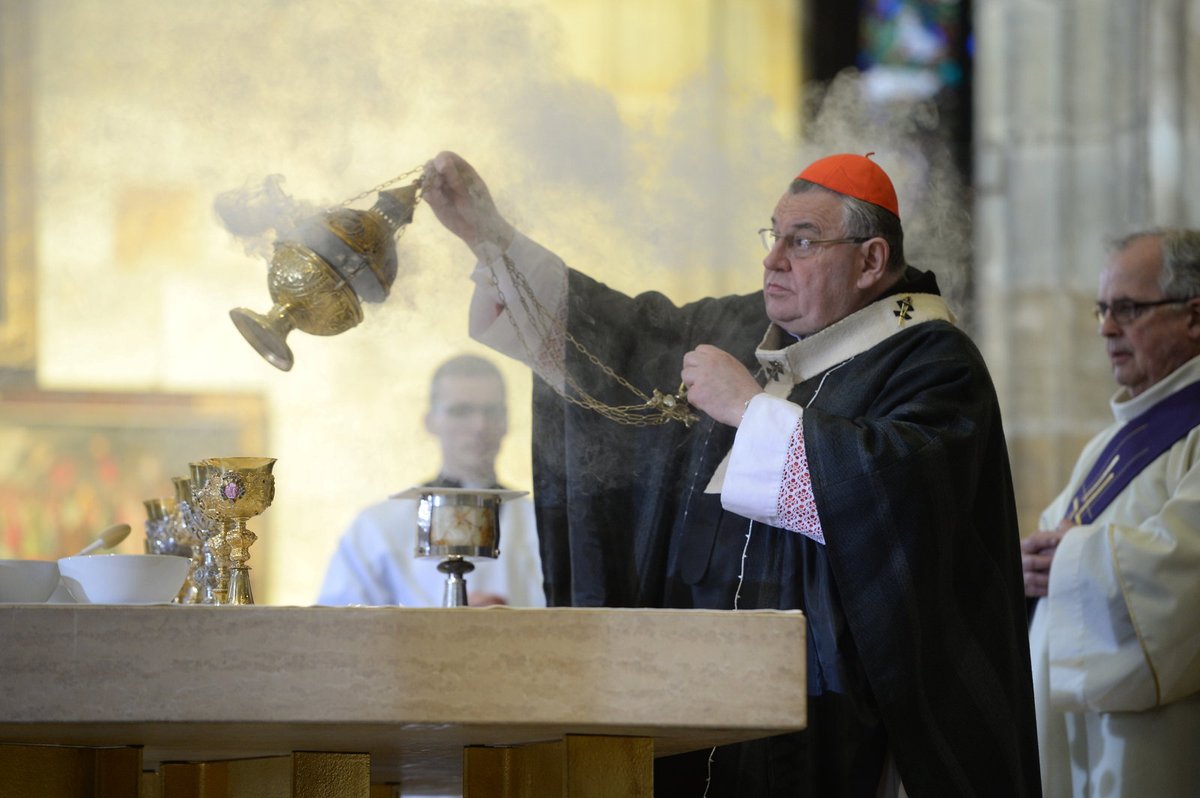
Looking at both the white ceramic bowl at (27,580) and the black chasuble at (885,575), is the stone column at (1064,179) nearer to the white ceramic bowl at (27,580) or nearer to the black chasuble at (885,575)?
the black chasuble at (885,575)

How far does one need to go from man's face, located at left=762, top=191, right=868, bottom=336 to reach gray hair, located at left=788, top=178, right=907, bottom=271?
15mm

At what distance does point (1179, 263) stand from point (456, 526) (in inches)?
95.4

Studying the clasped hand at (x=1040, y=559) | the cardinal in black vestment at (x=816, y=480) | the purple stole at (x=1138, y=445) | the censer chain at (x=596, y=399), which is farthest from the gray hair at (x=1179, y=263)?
the censer chain at (x=596, y=399)

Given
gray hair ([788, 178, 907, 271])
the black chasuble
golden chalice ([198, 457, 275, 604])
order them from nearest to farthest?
golden chalice ([198, 457, 275, 604]) → the black chasuble → gray hair ([788, 178, 907, 271])

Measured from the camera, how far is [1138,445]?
13.7ft

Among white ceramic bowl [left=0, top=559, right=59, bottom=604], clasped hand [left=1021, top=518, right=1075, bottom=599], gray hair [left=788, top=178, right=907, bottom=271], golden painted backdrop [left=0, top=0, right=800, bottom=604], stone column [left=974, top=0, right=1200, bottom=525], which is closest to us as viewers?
white ceramic bowl [left=0, top=559, right=59, bottom=604]

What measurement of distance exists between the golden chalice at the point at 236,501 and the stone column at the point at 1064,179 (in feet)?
16.0

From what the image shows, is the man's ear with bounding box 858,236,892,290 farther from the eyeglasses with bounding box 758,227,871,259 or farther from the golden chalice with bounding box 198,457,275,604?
the golden chalice with bounding box 198,457,275,604

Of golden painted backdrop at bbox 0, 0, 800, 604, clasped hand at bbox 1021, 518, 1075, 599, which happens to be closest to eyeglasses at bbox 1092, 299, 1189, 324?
clasped hand at bbox 1021, 518, 1075, 599

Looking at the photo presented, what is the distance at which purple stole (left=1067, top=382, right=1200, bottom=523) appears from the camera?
13.5ft

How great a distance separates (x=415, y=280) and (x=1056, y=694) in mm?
1887

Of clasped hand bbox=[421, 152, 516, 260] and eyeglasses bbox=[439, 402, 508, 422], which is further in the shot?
eyeglasses bbox=[439, 402, 508, 422]

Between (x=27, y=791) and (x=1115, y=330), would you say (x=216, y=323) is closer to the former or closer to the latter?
(x=1115, y=330)

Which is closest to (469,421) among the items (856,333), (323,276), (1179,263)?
(856,333)
